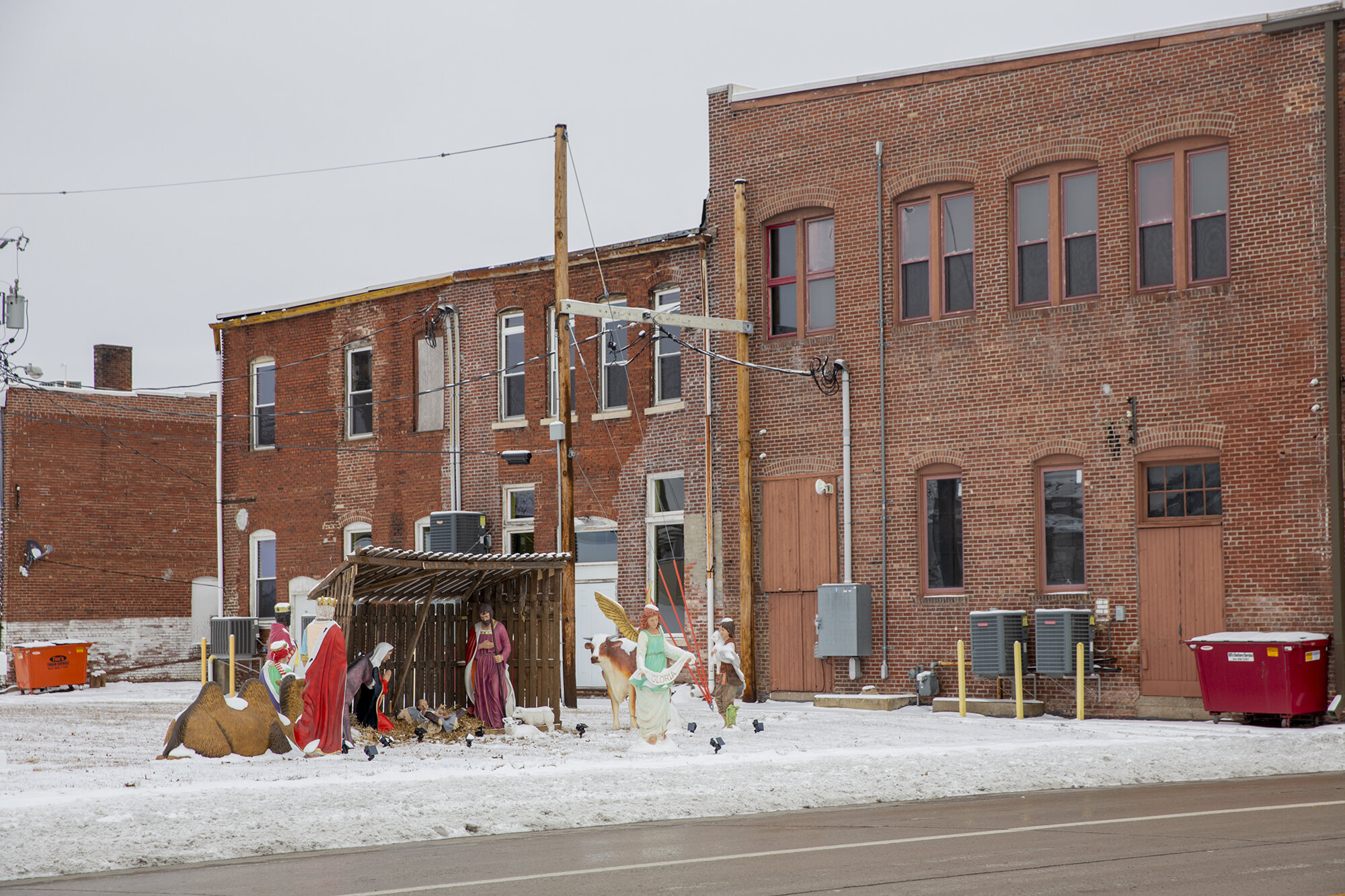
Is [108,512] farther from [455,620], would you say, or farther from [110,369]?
[455,620]

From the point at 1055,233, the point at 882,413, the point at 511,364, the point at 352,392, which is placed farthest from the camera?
the point at 352,392

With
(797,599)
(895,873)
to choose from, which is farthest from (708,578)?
(895,873)

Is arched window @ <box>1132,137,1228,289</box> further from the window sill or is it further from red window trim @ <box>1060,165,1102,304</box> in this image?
the window sill

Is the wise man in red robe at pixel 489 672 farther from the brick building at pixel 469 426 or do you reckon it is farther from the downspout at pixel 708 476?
the brick building at pixel 469 426

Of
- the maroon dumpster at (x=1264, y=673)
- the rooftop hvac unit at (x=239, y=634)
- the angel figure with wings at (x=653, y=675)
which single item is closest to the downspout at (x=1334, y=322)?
the maroon dumpster at (x=1264, y=673)

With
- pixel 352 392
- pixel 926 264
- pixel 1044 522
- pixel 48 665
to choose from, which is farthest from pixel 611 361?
pixel 48 665

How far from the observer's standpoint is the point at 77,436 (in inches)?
1607

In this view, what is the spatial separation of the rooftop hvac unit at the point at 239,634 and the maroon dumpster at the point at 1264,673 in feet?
70.9

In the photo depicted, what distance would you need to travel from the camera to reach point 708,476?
2577cm

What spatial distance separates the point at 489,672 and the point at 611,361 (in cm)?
1040

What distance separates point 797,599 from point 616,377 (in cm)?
597

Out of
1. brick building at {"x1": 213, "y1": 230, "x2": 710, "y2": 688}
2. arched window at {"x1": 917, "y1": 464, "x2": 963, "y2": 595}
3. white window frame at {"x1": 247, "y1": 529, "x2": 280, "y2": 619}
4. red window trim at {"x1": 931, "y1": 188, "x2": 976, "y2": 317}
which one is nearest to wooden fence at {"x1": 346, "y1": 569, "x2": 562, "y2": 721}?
brick building at {"x1": 213, "y1": 230, "x2": 710, "y2": 688}

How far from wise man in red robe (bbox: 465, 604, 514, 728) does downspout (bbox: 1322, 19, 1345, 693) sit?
10.8 m

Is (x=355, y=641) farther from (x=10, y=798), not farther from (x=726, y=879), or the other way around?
(x=726, y=879)
